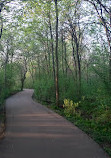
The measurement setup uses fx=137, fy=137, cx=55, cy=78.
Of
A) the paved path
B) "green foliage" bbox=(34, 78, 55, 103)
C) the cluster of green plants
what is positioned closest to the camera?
the paved path

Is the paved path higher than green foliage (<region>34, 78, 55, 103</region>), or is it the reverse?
green foliage (<region>34, 78, 55, 103</region>)

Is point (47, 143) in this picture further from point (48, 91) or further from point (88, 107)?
point (48, 91)

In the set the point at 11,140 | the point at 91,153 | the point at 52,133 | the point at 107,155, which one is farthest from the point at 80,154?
the point at 11,140

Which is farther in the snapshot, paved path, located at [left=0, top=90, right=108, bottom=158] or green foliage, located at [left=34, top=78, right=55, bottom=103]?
green foliage, located at [left=34, top=78, right=55, bottom=103]

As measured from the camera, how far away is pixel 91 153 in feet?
13.1

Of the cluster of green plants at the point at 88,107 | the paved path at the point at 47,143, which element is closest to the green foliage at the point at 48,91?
the cluster of green plants at the point at 88,107

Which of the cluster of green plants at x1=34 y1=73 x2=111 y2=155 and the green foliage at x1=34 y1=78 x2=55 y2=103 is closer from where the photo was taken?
the cluster of green plants at x1=34 y1=73 x2=111 y2=155

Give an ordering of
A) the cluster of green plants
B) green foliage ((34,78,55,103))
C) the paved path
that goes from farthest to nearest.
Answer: green foliage ((34,78,55,103))
the cluster of green plants
the paved path

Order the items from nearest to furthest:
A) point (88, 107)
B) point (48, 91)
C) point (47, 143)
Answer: point (47, 143) < point (88, 107) < point (48, 91)

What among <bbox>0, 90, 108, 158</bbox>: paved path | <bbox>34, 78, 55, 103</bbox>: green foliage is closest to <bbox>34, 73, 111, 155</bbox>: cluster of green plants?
<bbox>34, 78, 55, 103</bbox>: green foliage

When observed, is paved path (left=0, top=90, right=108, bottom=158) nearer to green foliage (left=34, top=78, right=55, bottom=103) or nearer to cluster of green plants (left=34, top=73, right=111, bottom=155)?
cluster of green plants (left=34, top=73, right=111, bottom=155)

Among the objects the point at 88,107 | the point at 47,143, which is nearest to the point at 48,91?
the point at 88,107

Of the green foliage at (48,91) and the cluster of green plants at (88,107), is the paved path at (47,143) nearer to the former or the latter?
the cluster of green plants at (88,107)

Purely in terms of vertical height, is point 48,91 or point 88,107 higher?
point 48,91
